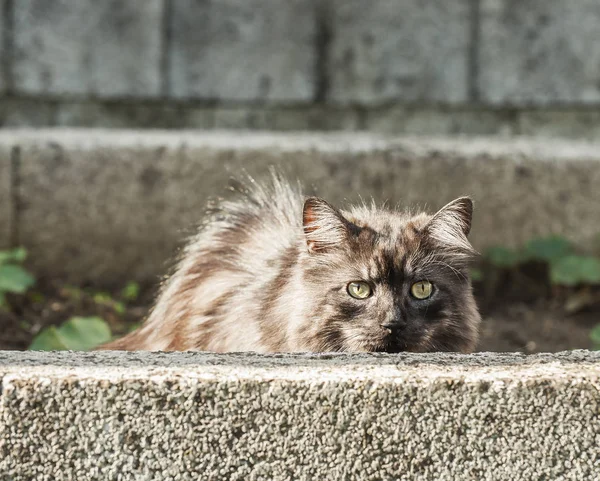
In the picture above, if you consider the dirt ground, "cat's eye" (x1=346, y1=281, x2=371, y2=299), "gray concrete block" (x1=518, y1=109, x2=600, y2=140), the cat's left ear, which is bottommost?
the dirt ground

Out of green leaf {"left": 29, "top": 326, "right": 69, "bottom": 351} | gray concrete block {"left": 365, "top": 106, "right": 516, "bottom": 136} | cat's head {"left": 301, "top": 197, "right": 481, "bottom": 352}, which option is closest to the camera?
cat's head {"left": 301, "top": 197, "right": 481, "bottom": 352}

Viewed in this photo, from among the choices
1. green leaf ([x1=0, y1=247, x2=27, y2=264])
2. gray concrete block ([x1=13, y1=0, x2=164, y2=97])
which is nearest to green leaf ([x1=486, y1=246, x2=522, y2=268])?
gray concrete block ([x1=13, y1=0, x2=164, y2=97])

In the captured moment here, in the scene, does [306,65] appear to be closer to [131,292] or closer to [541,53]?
[541,53]

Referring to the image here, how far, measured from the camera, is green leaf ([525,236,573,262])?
3.94 metres

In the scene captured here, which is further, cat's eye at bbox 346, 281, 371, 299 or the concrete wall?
the concrete wall

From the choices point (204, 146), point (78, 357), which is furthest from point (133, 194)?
point (78, 357)

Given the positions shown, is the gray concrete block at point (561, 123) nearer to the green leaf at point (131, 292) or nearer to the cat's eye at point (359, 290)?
the green leaf at point (131, 292)

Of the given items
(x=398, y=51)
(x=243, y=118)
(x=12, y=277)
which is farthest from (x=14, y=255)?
(x=398, y=51)

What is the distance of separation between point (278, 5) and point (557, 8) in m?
1.27

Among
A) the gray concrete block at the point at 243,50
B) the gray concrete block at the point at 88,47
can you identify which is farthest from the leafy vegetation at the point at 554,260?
the gray concrete block at the point at 88,47

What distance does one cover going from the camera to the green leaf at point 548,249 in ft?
12.9

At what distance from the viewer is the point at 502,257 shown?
3949mm

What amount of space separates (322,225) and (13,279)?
62.6 inches

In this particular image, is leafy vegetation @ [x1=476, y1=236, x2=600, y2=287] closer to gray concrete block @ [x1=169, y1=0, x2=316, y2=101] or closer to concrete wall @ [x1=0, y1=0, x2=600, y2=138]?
concrete wall @ [x1=0, y1=0, x2=600, y2=138]
